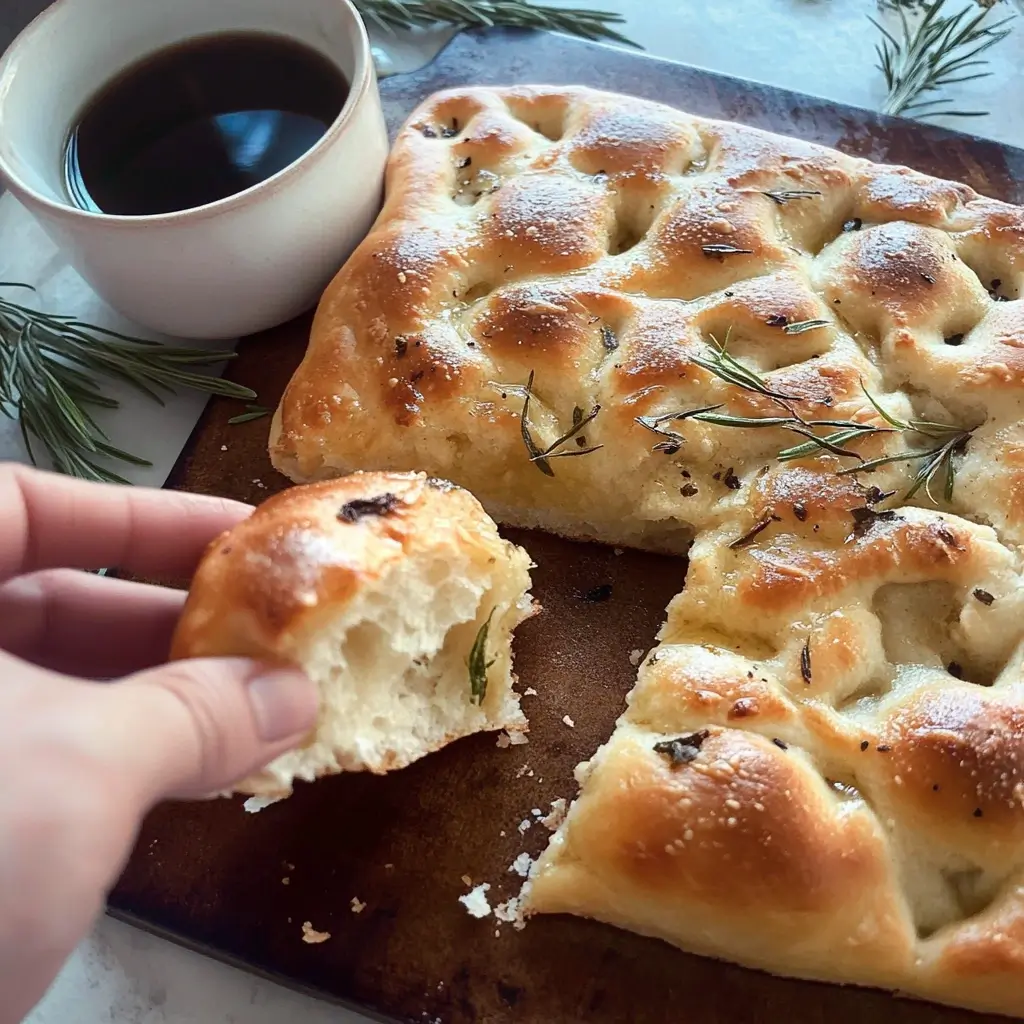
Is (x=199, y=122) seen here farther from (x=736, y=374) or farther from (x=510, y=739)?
(x=510, y=739)

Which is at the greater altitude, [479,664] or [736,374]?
[736,374]

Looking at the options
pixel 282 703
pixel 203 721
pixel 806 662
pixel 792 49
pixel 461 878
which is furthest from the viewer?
pixel 792 49

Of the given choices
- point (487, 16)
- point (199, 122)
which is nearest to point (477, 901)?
point (199, 122)

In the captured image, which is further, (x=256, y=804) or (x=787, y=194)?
(x=787, y=194)

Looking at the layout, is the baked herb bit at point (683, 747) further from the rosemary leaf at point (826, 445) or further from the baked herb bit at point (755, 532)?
the rosemary leaf at point (826, 445)

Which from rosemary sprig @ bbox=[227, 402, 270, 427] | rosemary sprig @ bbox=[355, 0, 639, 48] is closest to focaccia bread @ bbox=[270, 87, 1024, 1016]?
rosemary sprig @ bbox=[227, 402, 270, 427]

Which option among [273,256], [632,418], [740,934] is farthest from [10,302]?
[740,934]

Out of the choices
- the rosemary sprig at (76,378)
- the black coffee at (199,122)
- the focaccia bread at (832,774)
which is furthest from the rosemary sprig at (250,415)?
the focaccia bread at (832,774)
